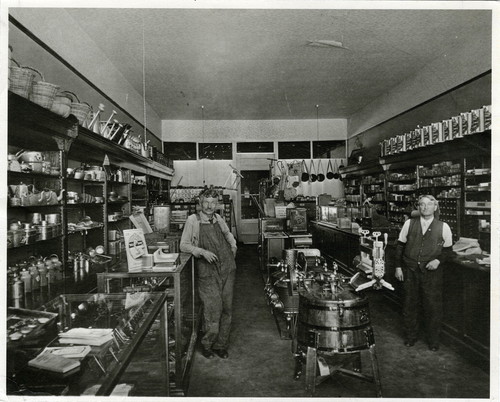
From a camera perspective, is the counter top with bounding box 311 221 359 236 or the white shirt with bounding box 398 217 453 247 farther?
the counter top with bounding box 311 221 359 236

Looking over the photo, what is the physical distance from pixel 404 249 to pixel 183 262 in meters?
2.44

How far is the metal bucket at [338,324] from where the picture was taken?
104 inches

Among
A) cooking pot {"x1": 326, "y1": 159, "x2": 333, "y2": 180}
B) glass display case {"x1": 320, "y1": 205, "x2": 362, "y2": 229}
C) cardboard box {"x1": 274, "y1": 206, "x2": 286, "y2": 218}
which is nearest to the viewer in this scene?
glass display case {"x1": 320, "y1": 205, "x2": 362, "y2": 229}

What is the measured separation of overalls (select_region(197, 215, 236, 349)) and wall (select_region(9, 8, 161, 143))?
8.08 ft

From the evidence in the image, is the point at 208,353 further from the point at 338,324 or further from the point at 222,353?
the point at 338,324

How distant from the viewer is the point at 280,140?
1189 centimetres

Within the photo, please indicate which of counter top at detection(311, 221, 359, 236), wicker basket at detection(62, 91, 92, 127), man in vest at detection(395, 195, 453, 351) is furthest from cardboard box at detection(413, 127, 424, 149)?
wicker basket at detection(62, 91, 92, 127)

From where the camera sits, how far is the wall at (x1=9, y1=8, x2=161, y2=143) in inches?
146

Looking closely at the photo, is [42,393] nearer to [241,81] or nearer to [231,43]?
[231,43]

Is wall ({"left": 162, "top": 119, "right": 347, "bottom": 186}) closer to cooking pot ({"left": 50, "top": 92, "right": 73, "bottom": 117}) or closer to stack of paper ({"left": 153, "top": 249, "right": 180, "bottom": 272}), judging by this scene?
cooking pot ({"left": 50, "top": 92, "right": 73, "bottom": 117})

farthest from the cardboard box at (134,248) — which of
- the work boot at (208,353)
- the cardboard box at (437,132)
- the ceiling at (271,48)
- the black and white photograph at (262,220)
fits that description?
the cardboard box at (437,132)

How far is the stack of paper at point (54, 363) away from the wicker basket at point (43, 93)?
7.18 feet

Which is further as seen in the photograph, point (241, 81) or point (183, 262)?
point (241, 81)
